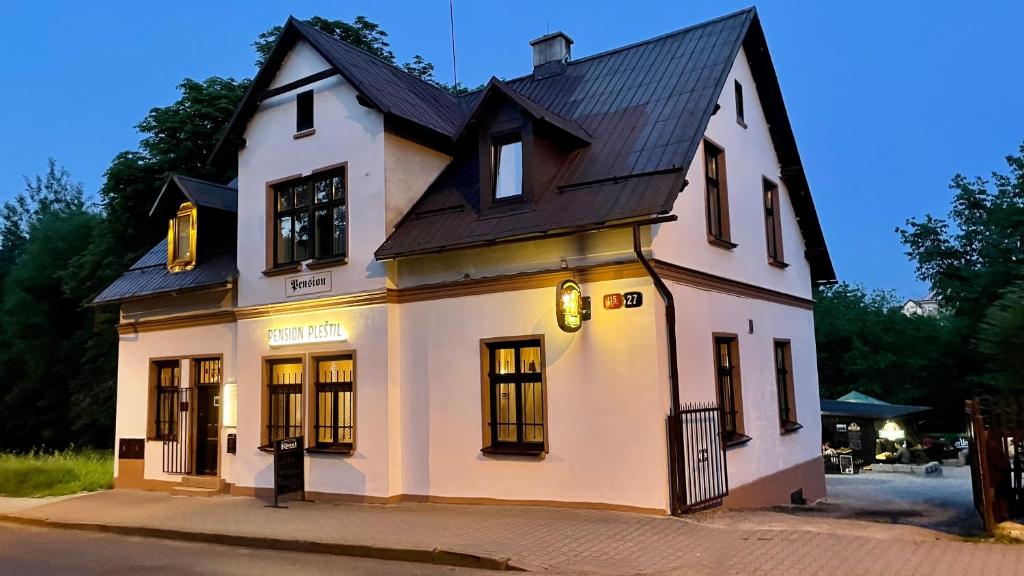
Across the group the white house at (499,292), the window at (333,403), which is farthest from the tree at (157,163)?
the window at (333,403)

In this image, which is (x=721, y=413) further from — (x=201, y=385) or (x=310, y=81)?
(x=201, y=385)

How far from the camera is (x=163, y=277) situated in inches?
668

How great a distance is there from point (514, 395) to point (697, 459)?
290cm

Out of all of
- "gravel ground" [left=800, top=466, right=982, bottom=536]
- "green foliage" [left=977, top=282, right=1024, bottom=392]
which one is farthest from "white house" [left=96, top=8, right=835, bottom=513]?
"green foliage" [left=977, top=282, right=1024, bottom=392]

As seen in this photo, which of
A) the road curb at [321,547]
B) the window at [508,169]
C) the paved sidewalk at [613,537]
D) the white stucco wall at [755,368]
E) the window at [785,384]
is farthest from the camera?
the window at [785,384]

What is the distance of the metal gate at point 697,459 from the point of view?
1047 centimetres

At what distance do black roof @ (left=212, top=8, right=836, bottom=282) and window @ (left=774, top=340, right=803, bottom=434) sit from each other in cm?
307

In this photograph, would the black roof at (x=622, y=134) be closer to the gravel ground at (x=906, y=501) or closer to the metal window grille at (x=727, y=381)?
the metal window grille at (x=727, y=381)

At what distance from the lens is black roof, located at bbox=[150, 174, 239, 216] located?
16.3 m

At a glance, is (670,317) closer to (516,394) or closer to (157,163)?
(516,394)

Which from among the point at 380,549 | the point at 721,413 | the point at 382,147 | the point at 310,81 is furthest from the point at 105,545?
the point at 721,413

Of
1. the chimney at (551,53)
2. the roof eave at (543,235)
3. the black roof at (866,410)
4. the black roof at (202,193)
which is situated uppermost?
the chimney at (551,53)

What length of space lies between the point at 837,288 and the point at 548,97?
4689 cm

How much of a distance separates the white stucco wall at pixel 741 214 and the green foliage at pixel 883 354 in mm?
25425
